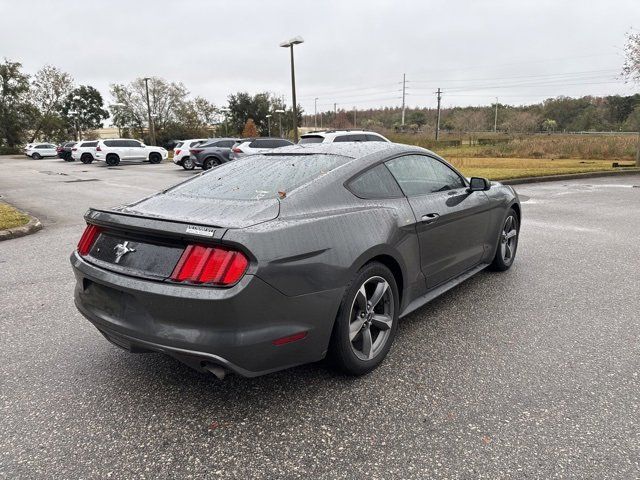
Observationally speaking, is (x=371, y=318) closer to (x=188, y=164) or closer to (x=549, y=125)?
(x=188, y=164)

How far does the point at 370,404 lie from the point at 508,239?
326 cm

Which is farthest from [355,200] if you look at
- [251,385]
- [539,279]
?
[539,279]

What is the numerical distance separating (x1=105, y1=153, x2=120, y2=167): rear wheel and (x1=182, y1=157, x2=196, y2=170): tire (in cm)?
792

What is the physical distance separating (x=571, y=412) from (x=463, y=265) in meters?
1.76

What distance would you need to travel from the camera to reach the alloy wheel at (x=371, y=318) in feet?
9.59

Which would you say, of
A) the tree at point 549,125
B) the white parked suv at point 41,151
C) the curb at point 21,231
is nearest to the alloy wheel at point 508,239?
the curb at point 21,231

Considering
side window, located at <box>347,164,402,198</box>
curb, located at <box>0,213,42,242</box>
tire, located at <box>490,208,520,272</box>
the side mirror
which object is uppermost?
side window, located at <box>347,164,402,198</box>

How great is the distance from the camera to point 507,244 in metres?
5.23

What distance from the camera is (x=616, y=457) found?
2205mm

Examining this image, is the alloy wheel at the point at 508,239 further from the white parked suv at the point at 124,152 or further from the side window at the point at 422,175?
the white parked suv at the point at 124,152

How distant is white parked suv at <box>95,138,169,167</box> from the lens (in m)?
28.6

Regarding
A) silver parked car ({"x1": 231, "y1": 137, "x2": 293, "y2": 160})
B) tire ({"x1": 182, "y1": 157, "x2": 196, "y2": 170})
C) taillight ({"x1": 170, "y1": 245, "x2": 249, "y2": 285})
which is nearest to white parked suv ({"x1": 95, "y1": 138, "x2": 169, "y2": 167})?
tire ({"x1": 182, "y1": 157, "x2": 196, "y2": 170})

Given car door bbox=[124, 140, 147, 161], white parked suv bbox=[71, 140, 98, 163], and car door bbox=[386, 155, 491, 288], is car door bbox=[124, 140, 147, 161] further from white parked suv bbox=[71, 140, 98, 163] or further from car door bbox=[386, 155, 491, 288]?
car door bbox=[386, 155, 491, 288]

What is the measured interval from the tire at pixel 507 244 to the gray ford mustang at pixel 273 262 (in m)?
1.48
